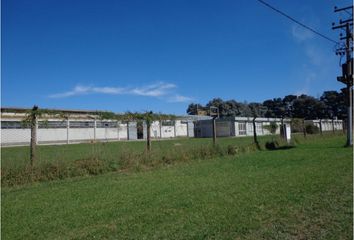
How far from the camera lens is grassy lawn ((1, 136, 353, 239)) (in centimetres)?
464

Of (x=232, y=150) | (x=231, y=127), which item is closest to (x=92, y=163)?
(x=232, y=150)

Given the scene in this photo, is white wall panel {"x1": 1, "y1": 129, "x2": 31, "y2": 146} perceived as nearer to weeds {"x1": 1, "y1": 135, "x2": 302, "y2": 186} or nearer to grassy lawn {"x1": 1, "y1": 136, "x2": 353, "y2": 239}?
weeds {"x1": 1, "y1": 135, "x2": 302, "y2": 186}

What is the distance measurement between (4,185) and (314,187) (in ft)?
24.6

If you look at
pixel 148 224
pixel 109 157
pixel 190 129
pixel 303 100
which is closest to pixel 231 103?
pixel 303 100

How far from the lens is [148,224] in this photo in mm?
5008

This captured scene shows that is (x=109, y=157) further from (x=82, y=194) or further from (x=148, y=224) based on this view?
(x=148, y=224)

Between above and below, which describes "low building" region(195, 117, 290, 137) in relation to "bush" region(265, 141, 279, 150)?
above

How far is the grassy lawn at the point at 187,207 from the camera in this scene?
4.64 meters

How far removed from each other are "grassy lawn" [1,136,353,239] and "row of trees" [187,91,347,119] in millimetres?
87639

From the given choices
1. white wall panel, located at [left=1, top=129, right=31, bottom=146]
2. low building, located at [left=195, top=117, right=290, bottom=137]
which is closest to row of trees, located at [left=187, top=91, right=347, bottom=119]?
low building, located at [left=195, top=117, right=290, bottom=137]

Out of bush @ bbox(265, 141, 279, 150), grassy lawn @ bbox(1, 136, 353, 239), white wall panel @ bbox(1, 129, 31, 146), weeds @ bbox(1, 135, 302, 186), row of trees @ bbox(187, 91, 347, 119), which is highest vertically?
row of trees @ bbox(187, 91, 347, 119)

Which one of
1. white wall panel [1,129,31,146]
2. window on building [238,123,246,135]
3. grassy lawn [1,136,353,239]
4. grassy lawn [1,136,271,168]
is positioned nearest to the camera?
grassy lawn [1,136,353,239]

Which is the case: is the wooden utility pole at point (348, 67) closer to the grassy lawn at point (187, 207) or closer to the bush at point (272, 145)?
the bush at point (272, 145)

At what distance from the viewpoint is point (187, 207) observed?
6.01 m
